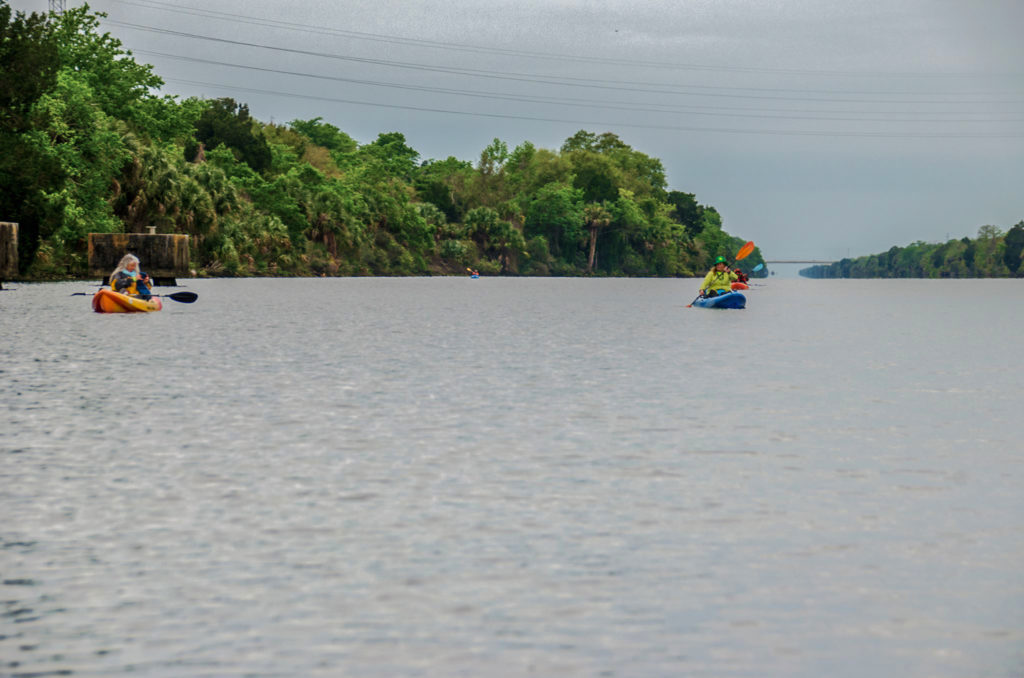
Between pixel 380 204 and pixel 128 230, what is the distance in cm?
4525

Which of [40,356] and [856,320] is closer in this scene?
[40,356]

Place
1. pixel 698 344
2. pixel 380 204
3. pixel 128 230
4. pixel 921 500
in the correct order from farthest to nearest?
pixel 380 204 → pixel 128 230 → pixel 698 344 → pixel 921 500

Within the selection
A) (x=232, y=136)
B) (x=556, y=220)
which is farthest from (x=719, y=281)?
(x=556, y=220)

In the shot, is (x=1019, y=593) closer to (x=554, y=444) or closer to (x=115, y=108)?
(x=554, y=444)

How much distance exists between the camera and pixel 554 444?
36.5ft

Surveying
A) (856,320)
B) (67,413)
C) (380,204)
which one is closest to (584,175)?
(380,204)

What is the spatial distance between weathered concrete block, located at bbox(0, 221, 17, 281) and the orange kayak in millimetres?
14074

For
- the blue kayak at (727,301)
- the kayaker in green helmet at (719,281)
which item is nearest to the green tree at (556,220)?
the kayaker in green helmet at (719,281)

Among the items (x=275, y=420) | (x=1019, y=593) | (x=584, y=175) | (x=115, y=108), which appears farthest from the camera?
(x=584, y=175)

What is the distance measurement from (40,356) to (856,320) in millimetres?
26711

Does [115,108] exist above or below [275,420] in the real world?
above

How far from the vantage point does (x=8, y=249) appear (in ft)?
155

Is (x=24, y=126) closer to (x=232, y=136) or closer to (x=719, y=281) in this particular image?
(x=719, y=281)

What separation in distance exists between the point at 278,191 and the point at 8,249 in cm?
4224
